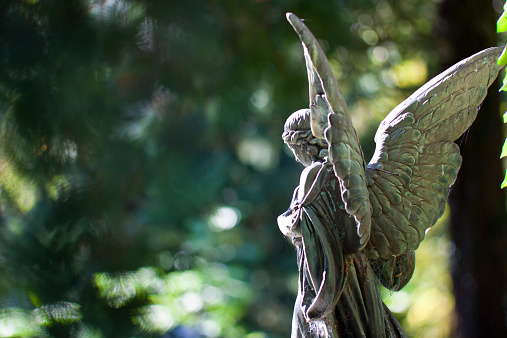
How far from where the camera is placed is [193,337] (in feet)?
19.6

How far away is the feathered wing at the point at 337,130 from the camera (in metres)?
1.57

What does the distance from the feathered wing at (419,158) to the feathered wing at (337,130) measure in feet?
0.67

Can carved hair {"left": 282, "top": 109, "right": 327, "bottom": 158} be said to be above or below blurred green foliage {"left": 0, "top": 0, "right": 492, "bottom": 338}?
below

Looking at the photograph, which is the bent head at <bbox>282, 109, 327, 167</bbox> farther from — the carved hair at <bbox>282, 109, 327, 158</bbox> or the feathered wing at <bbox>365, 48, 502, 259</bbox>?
the feathered wing at <bbox>365, 48, 502, 259</bbox>

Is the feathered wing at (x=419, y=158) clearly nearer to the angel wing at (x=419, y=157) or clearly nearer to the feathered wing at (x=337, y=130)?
the angel wing at (x=419, y=157)

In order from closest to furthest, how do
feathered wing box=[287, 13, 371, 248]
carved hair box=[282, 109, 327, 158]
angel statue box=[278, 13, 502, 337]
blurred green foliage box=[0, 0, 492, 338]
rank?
feathered wing box=[287, 13, 371, 248] → angel statue box=[278, 13, 502, 337] → carved hair box=[282, 109, 327, 158] → blurred green foliage box=[0, 0, 492, 338]

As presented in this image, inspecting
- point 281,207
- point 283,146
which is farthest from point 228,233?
point 283,146

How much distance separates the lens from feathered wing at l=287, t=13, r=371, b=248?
157 centimetres

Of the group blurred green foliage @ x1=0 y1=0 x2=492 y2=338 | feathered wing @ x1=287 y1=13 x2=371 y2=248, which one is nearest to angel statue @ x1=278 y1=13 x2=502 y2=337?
feathered wing @ x1=287 y1=13 x2=371 y2=248

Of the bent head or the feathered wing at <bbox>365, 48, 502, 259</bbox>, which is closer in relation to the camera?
the feathered wing at <bbox>365, 48, 502, 259</bbox>

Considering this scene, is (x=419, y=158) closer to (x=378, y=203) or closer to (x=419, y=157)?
(x=419, y=157)

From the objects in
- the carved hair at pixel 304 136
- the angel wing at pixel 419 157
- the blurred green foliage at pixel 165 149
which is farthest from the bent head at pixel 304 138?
the blurred green foliage at pixel 165 149

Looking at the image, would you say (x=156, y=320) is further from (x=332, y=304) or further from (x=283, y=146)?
(x=332, y=304)

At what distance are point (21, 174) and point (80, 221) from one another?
50 centimetres
